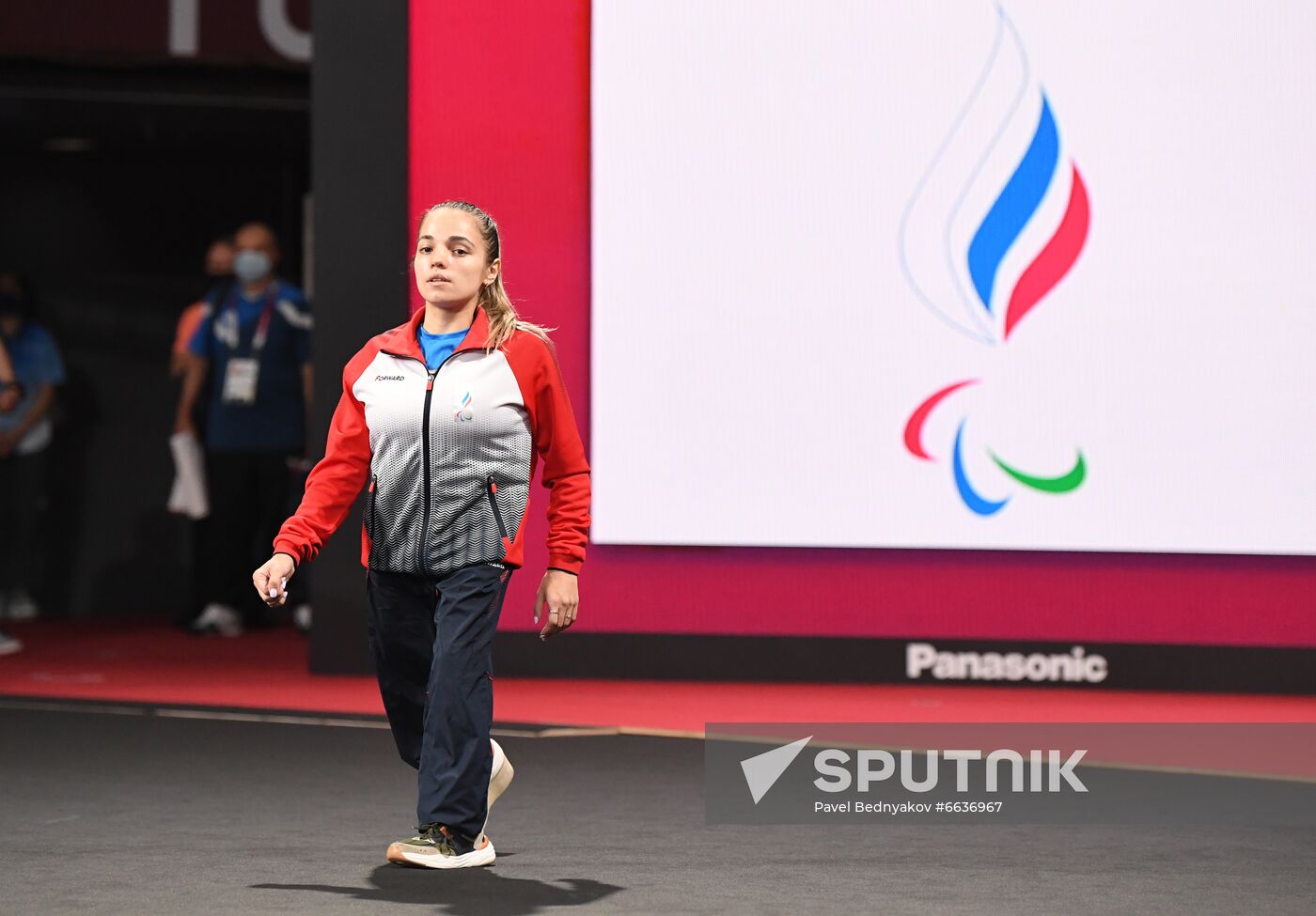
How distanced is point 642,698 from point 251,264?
306 cm

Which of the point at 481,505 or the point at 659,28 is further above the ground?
the point at 659,28

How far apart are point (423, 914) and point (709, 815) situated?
1.30 metres

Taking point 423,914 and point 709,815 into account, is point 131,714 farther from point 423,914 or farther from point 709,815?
point 423,914

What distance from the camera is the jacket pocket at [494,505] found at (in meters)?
4.28

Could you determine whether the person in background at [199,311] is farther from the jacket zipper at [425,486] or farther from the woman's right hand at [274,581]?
the woman's right hand at [274,581]

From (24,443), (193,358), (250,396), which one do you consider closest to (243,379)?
(250,396)

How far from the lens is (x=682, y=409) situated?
7.71 meters

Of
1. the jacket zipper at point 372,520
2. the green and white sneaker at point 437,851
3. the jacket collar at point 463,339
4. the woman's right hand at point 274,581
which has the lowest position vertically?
the green and white sneaker at point 437,851

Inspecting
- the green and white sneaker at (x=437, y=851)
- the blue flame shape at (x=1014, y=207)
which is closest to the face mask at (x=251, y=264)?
the blue flame shape at (x=1014, y=207)

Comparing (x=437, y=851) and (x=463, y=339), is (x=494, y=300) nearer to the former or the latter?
(x=463, y=339)

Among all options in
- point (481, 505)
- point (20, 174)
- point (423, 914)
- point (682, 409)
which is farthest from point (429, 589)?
point (20, 174)

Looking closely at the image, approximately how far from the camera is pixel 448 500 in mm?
4270

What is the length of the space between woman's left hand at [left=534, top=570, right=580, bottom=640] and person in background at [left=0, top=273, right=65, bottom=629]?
6152 mm

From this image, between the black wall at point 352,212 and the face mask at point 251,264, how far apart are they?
1158 millimetres
